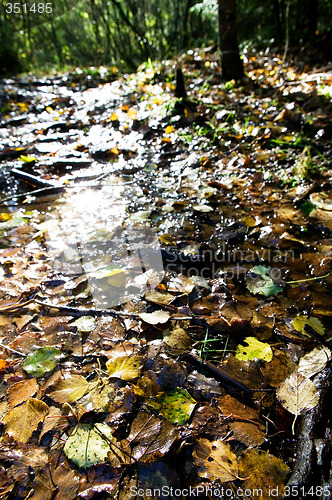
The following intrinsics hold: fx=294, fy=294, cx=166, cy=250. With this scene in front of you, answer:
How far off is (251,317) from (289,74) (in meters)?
4.90

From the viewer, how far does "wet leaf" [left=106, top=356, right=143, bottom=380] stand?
136 centimetres

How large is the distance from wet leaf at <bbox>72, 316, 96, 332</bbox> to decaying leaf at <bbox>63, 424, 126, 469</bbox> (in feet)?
1.65

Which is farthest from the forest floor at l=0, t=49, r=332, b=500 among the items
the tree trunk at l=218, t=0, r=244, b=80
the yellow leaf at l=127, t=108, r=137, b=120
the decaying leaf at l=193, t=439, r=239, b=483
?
the tree trunk at l=218, t=0, r=244, b=80

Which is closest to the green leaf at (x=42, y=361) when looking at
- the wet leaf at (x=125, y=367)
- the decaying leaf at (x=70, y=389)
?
the decaying leaf at (x=70, y=389)

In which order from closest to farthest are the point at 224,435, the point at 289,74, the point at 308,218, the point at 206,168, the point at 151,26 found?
the point at 224,435 → the point at 308,218 → the point at 206,168 → the point at 289,74 → the point at 151,26

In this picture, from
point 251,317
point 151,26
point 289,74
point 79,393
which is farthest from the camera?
point 151,26

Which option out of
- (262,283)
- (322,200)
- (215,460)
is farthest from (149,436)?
(322,200)

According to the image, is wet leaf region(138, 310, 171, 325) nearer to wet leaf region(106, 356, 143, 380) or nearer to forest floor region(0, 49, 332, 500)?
forest floor region(0, 49, 332, 500)

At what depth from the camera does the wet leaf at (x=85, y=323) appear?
161 cm

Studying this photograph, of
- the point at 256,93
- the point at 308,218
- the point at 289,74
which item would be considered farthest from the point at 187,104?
the point at 308,218

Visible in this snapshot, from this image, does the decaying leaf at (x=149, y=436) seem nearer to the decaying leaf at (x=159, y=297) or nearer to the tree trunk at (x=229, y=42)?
the decaying leaf at (x=159, y=297)

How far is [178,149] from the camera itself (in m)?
3.61

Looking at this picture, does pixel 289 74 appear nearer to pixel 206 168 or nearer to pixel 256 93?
pixel 256 93

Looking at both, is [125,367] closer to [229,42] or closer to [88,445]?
[88,445]
